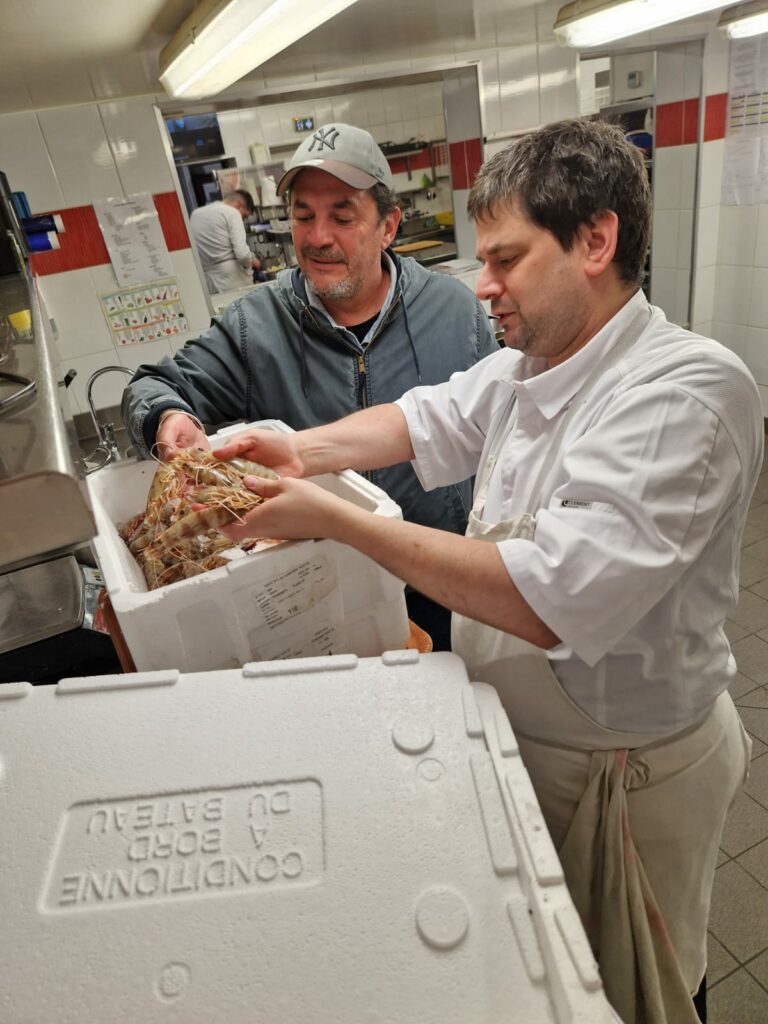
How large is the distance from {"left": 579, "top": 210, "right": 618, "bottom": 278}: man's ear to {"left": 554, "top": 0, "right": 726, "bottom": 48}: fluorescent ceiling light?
2.20 meters

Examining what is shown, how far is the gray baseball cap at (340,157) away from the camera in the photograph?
1.72 meters

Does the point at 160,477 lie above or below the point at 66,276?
below

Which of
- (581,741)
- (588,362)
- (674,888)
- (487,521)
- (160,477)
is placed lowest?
(674,888)

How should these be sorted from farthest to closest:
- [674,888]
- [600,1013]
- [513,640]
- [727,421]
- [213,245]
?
[213,245] → [674,888] → [513,640] → [727,421] → [600,1013]

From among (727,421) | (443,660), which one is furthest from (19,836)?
(727,421)

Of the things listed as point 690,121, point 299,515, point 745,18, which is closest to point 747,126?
point 690,121

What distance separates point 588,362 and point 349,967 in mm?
947

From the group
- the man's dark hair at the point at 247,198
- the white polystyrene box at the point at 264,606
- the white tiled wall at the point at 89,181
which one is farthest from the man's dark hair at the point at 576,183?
the man's dark hair at the point at 247,198

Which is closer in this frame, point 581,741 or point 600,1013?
point 600,1013

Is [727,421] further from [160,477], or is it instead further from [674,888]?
[160,477]

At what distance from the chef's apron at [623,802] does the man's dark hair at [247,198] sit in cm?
558

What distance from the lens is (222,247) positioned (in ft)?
16.8

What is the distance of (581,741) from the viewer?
111 centimetres

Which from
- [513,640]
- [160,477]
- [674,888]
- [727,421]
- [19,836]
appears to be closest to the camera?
[19,836]
